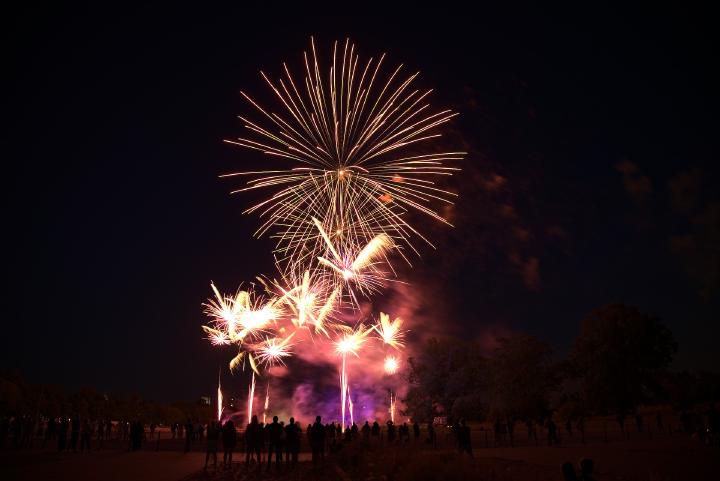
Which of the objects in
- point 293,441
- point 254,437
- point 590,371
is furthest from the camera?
point 590,371

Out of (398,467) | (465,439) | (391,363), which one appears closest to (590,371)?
(391,363)

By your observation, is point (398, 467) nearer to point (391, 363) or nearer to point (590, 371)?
point (590, 371)

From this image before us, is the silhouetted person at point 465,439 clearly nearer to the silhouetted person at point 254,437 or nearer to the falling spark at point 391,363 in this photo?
the silhouetted person at point 254,437

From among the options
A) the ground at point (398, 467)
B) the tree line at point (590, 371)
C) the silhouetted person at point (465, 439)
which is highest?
the tree line at point (590, 371)

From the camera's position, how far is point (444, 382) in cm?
6247

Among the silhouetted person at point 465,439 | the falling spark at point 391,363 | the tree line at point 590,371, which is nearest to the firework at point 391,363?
the falling spark at point 391,363

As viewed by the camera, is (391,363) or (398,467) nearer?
(398,467)

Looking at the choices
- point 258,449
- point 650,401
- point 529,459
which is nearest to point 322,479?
point 258,449

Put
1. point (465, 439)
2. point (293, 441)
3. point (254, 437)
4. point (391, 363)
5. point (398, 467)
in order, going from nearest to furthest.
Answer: point (398, 467)
point (293, 441)
point (254, 437)
point (465, 439)
point (391, 363)

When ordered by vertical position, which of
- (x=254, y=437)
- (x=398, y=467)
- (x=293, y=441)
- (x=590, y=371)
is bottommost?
(x=398, y=467)

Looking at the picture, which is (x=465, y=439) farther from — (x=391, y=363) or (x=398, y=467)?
(x=391, y=363)

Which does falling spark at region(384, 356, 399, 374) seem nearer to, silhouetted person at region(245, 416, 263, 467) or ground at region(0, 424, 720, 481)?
ground at region(0, 424, 720, 481)

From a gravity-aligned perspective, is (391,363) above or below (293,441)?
above

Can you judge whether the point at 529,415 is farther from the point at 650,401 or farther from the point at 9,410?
the point at 9,410
